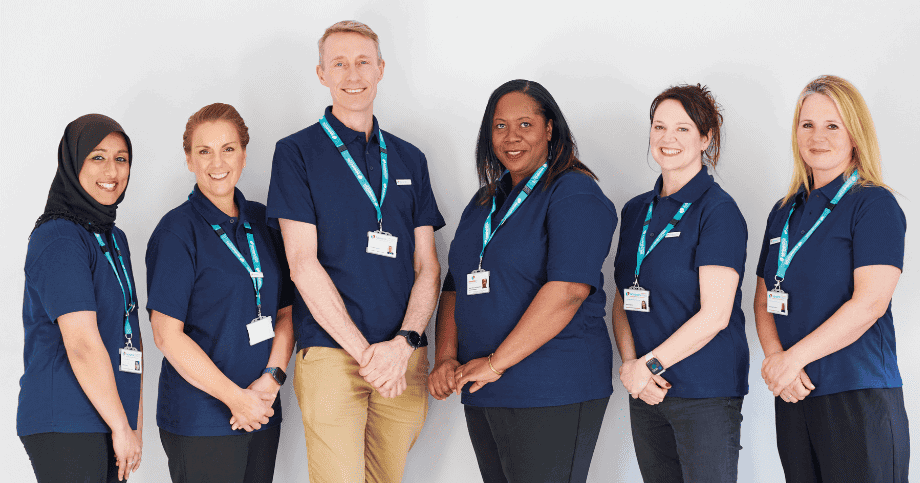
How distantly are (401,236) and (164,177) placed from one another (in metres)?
1.33

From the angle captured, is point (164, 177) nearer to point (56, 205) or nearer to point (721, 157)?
point (56, 205)

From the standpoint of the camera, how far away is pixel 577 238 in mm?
2047

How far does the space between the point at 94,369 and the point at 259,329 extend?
1.70 ft

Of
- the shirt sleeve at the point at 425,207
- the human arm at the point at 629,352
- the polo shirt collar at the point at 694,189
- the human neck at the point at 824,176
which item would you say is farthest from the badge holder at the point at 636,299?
the shirt sleeve at the point at 425,207

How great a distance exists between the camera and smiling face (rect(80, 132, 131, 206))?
2.11m

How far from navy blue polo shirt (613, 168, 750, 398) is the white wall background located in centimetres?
66

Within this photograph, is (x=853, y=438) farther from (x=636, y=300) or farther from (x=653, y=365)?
(x=636, y=300)

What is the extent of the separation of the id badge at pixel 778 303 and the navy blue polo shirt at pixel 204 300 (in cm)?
179

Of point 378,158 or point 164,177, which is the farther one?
point 164,177

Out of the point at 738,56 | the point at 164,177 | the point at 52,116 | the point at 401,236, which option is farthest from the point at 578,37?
the point at 52,116

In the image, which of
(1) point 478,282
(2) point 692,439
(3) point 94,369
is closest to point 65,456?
(3) point 94,369

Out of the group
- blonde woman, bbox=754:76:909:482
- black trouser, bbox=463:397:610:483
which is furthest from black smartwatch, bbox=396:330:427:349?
blonde woman, bbox=754:76:909:482

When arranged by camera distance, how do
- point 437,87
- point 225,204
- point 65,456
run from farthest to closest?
point 437,87, point 225,204, point 65,456

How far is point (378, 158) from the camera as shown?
2.44 metres
